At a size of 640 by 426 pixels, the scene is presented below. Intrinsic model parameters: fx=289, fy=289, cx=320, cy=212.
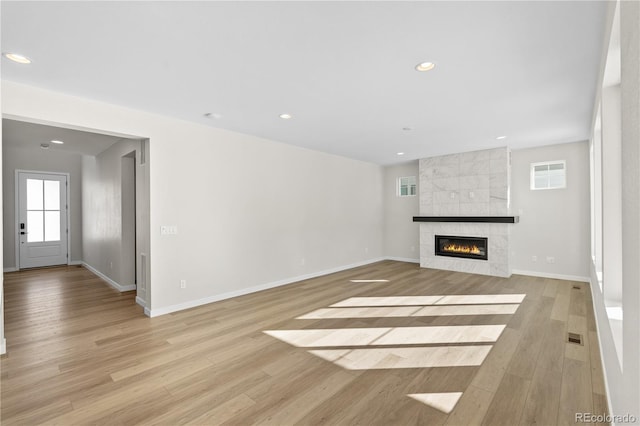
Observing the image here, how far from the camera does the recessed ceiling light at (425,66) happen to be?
253 cm

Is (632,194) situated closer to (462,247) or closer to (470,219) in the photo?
(470,219)

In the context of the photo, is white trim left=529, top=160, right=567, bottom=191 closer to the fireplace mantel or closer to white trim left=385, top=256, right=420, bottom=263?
the fireplace mantel

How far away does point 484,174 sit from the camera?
6078 millimetres

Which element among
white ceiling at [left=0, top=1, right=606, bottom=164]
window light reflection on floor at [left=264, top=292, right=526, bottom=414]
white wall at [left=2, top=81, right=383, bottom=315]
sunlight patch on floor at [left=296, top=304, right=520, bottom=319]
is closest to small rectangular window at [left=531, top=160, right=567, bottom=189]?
white ceiling at [left=0, top=1, right=606, bottom=164]

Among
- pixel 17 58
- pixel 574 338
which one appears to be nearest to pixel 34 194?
pixel 17 58

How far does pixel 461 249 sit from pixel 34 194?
34.1 feet

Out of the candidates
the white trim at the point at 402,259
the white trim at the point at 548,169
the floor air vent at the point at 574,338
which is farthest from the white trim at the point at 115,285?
the white trim at the point at 548,169

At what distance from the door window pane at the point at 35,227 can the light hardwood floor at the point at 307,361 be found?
3582mm

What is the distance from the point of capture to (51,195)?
7469 millimetres

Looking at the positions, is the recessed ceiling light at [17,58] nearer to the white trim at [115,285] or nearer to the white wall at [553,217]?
the white trim at [115,285]

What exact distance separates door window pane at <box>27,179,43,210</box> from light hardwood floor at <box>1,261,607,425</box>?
151 inches

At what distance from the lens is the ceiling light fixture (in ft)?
7.67

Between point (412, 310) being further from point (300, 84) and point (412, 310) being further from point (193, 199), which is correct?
point (193, 199)

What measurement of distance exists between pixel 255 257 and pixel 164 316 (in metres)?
1.62
